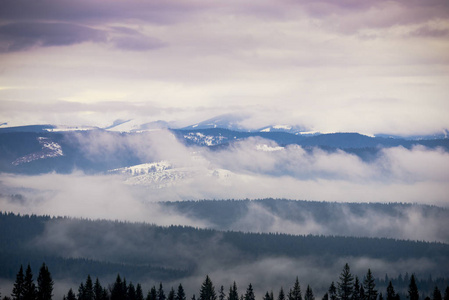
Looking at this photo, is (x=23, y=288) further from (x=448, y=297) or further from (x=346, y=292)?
(x=448, y=297)

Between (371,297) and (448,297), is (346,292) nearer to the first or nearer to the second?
(371,297)

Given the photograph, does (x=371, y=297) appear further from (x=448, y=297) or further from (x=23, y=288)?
(x=23, y=288)

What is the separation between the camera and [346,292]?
19662cm

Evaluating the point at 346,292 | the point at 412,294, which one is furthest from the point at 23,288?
the point at 412,294

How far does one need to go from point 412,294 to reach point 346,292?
1693cm

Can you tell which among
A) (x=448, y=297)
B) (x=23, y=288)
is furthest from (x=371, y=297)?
(x=23, y=288)

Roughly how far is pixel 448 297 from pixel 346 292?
27.8 metres

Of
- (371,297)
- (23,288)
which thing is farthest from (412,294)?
(23,288)

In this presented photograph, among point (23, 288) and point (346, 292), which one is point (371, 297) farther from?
point (23, 288)

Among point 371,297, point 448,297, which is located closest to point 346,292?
point 371,297

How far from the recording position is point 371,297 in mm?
194875

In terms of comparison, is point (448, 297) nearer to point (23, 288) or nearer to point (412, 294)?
point (412, 294)

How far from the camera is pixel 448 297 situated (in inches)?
7859

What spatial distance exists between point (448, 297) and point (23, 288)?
112720 millimetres
